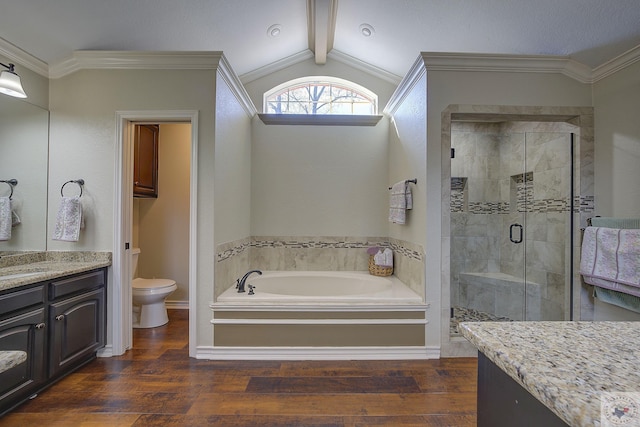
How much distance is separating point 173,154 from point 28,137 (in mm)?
1443

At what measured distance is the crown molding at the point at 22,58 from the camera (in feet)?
7.38

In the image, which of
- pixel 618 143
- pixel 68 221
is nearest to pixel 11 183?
pixel 68 221

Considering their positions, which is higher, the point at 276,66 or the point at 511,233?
the point at 276,66

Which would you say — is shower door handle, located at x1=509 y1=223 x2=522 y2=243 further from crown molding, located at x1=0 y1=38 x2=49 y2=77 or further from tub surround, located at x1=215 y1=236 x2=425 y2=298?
crown molding, located at x1=0 y1=38 x2=49 y2=77

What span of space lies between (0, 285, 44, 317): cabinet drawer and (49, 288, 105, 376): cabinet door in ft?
0.41

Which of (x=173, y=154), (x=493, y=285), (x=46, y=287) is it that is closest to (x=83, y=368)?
(x=46, y=287)

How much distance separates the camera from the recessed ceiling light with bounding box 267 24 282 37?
9.78 feet

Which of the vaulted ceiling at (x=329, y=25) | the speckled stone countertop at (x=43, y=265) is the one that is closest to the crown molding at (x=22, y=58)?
the vaulted ceiling at (x=329, y=25)

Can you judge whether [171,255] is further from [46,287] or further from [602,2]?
[602,2]

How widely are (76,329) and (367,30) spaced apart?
3.50 m

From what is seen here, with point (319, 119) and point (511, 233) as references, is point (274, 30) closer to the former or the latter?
point (319, 119)

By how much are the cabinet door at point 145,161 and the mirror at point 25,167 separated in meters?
0.81

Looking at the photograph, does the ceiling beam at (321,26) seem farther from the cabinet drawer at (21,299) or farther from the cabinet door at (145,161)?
the cabinet drawer at (21,299)

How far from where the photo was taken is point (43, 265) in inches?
92.0
